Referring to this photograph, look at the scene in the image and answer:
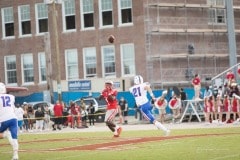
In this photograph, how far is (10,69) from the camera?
61.2 meters

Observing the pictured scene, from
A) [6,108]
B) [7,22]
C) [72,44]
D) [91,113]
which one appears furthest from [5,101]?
[7,22]

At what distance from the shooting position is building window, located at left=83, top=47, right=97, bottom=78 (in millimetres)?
56656

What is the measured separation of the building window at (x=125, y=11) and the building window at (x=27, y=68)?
9.34 metres

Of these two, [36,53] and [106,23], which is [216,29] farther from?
[36,53]

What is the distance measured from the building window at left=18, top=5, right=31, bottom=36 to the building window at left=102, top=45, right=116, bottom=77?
8105mm

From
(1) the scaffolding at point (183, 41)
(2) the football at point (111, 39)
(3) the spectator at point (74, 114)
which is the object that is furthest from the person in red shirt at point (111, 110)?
(2) the football at point (111, 39)

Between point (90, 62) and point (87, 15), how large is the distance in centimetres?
388

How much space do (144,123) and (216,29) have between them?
16774mm

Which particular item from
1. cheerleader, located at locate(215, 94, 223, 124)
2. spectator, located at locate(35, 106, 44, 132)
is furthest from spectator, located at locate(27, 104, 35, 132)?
cheerleader, located at locate(215, 94, 223, 124)

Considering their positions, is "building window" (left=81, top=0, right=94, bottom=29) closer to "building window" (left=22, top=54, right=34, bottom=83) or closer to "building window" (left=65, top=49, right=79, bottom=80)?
"building window" (left=65, top=49, right=79, bottom=80)

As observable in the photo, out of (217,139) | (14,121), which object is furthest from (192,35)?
(14,121)

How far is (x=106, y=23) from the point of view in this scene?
56.4 m

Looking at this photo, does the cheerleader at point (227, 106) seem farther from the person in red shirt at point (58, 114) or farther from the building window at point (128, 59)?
the building window at point (128, 59)

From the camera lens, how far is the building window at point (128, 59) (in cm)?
5472
